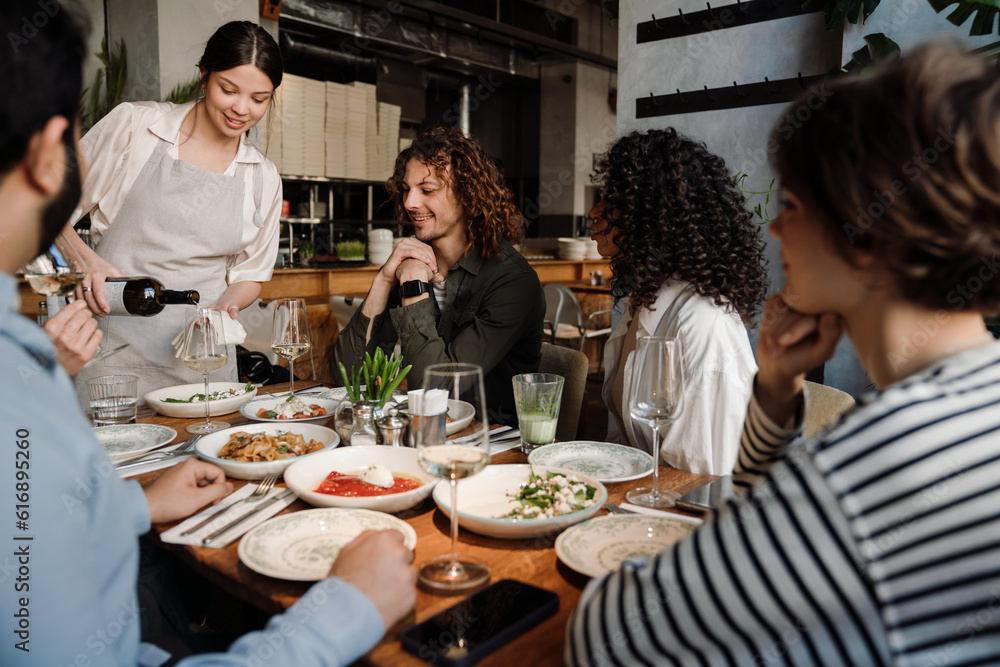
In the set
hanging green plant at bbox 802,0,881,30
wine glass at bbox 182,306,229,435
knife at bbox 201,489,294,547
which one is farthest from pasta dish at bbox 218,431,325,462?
hanging green plant at bbox 802,0,881,30

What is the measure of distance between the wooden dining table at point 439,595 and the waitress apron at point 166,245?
1.25 meters

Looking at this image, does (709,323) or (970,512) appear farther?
(709,323)

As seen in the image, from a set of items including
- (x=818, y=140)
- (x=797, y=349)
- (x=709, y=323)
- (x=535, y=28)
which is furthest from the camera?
(x=535, y=28)

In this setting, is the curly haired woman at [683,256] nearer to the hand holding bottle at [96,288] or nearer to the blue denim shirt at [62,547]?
the blue denim shirt at [62,547]

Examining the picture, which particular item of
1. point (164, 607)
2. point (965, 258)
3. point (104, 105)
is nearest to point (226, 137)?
point (164, 607)

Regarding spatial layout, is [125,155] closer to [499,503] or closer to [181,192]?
[181,192]

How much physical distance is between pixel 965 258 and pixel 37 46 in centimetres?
88

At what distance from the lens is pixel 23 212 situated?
667mm

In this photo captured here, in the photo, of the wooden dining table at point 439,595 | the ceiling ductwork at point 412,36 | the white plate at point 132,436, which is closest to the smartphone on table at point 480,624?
the wooden dining table at point 439,595

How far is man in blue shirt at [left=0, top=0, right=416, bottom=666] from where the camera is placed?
2.06 feet

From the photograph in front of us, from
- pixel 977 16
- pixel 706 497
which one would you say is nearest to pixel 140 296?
pixel 706 497

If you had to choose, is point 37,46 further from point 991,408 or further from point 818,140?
point 991,408

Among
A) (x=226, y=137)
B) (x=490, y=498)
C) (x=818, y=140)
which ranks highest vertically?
(x=226, y=137)

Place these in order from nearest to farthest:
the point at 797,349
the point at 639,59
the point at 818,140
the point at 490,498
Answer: the point at 818,140 < the point at 797,349 < the point at 490,498 < the point at 639,59
